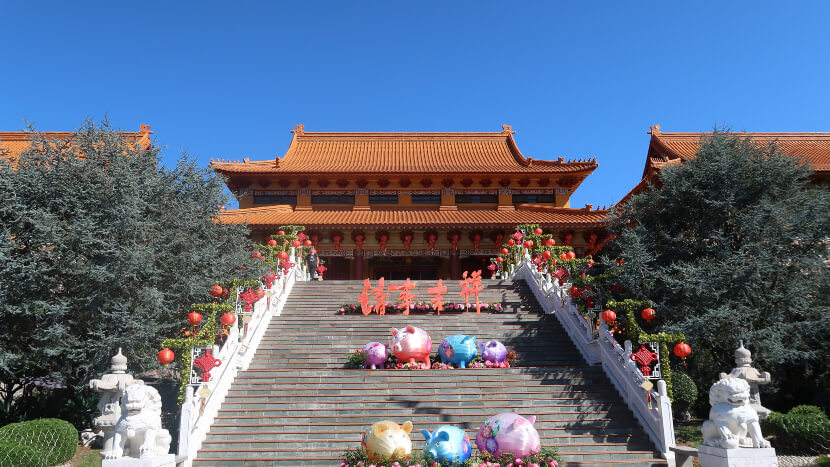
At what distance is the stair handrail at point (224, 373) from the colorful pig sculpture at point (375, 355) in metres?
2.51

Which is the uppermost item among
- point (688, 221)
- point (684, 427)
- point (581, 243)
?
point (581, 243)

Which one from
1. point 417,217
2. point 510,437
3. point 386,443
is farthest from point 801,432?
point 417,217

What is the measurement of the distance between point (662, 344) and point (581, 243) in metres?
12.6

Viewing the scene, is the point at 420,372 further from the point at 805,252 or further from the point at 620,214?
the point at 805,252

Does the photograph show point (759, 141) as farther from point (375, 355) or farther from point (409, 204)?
point (375, 355)

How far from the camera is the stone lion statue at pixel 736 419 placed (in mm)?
6785

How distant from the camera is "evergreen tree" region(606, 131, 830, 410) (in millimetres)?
10664

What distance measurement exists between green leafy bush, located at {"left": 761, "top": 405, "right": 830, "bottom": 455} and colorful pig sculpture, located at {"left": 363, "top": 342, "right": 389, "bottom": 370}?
7.06 meters

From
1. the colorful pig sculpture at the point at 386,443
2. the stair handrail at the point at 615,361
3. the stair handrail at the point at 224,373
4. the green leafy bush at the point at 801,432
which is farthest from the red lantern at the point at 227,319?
the green leafy bush at the point at 801,432

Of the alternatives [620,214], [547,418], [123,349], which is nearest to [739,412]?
[547,418]

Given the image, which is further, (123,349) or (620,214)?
(620,214)

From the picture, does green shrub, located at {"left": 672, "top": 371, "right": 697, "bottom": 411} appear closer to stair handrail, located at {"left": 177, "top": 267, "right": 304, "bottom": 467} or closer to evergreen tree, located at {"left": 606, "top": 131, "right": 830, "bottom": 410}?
evergreen tree, located at {"left": 606, "top": 131, "right": 830, "bottom": 410}

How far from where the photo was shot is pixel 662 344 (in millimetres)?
8828

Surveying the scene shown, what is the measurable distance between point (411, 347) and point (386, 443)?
4292 millimetres
